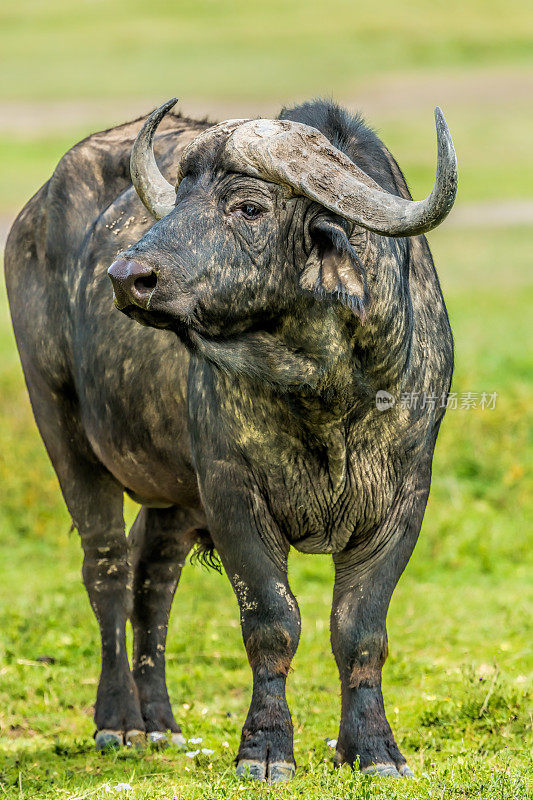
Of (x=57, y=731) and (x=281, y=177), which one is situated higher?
(x=281, y=177)

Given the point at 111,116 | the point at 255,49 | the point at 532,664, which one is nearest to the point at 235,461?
the point at 532,664

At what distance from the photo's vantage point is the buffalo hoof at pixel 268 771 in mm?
4859

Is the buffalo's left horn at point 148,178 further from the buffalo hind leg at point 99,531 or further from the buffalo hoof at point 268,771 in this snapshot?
the buffalo hoof at point 268,771

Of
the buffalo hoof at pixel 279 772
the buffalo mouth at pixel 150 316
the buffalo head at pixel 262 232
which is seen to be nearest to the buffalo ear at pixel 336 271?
the buffalo head at pixel 262 232

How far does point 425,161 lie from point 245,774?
976 inches

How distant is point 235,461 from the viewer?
5.07 meters

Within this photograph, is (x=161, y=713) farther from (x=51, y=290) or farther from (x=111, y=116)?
(x=111, y=116)

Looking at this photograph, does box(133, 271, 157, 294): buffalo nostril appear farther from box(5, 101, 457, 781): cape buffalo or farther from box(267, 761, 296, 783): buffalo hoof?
box(267, 761, 296, 783): buffalo hoof

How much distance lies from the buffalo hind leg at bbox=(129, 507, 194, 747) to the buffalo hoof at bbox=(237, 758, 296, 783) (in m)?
1.47

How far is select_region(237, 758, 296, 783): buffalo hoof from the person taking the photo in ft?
15.9

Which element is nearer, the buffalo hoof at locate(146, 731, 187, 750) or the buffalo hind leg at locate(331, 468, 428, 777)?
the buffalo hind leg at locate(331, 468, 428, 777)

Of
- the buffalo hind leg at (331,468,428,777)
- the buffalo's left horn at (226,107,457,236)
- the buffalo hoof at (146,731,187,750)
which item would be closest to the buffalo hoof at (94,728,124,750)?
the buffalo hoof at (146,731,187,750)

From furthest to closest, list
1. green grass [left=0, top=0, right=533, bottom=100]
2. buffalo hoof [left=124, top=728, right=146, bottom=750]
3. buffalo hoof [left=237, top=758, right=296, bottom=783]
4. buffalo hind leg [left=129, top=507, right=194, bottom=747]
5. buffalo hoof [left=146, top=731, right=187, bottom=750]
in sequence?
1. green grass [left=0, top=0, right=533, bottom=100]
2. buffalo hind leg [left=129, top=507, right=194, bottom=747]
3. buffalo hoof [left=124, top=728, right=146, bottom=750]
4. buffalo hoof [left=146, top=731, right=187, bottom=750]
5. buffalo hoof [left=237, top=758, right=296, bottom=783]

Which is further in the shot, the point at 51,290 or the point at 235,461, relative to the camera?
the point at 51,290
